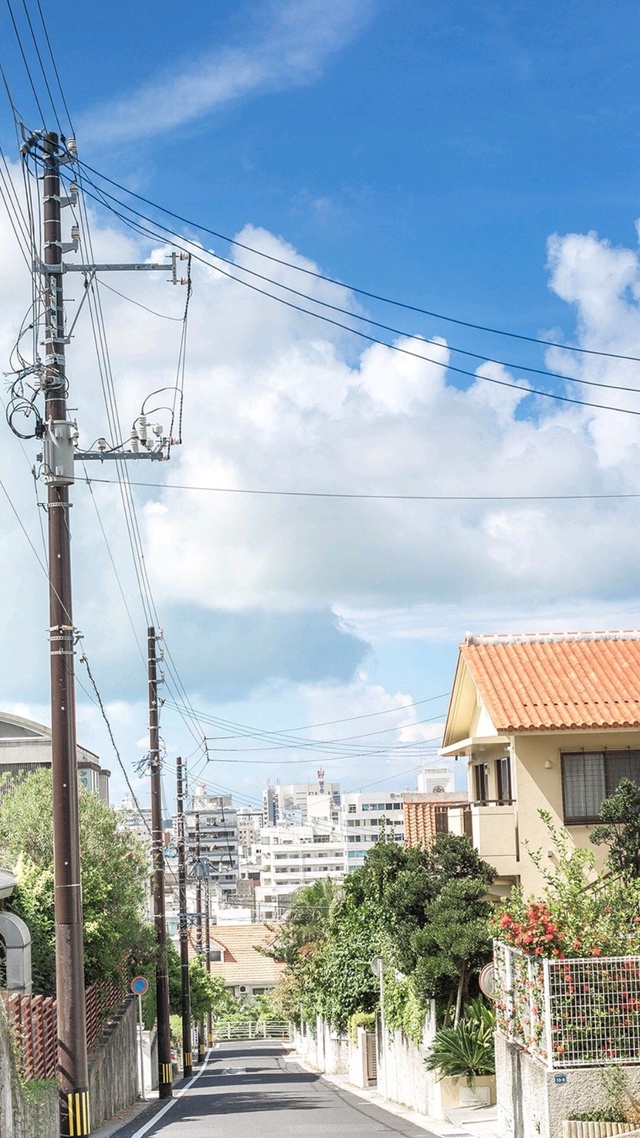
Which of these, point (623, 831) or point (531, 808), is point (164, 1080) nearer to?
point (531, 808)

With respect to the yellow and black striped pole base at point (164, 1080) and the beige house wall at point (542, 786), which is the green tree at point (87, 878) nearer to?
the yellow and black striped pole base at point (164, 1080)

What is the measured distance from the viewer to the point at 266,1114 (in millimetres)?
28375

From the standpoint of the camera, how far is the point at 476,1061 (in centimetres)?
2450

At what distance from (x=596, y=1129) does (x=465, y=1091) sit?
27.2ft

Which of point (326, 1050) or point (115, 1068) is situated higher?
point (115, 1068)

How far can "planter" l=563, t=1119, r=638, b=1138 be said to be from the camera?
1664 centimetres

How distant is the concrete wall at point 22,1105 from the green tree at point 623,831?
11.2 m

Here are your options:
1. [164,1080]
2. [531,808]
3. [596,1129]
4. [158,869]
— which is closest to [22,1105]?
[596,1129]

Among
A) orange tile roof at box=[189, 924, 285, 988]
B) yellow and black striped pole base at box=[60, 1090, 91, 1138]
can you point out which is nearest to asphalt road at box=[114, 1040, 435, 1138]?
yellow and black striped pole base at box=[60, 1090, 91, 1138]

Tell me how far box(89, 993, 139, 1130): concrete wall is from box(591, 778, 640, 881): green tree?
11626 mm

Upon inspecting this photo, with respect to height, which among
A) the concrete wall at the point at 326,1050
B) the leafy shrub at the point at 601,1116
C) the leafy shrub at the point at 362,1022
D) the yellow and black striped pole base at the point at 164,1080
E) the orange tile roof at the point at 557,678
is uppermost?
the orange tile roof at the point at 557,678

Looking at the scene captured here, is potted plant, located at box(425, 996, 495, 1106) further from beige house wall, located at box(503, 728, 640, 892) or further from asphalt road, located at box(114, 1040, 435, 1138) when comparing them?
beige house wall, located at box(503, 728, 640, 892)

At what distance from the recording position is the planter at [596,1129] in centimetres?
1664

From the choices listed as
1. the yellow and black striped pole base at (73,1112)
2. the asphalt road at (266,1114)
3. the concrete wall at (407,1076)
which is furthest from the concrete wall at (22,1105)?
the concrete wall at (407,1076)
